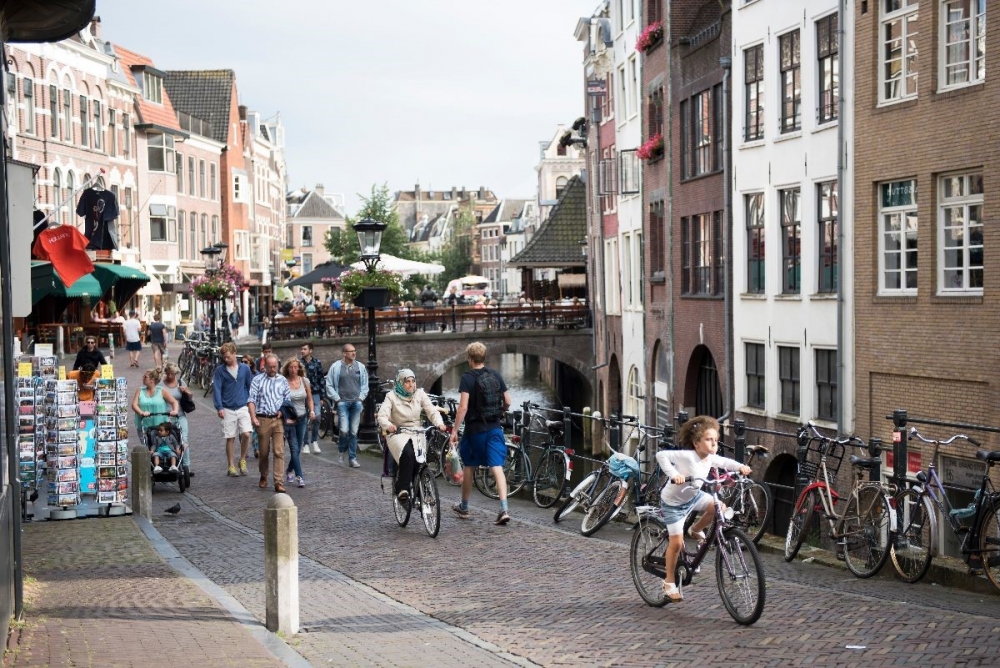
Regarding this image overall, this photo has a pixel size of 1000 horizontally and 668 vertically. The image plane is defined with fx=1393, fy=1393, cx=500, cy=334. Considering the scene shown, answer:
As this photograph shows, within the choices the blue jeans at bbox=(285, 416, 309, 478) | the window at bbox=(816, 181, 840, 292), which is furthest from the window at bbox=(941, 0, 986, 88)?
the blue jeans at bbox=(285, 416, 309, 478)

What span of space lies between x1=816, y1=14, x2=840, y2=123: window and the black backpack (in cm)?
1257

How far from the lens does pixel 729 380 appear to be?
2952 cm

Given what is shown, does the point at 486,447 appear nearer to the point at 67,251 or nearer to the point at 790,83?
the point at 67,251

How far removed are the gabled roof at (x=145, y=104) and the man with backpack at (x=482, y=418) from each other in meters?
44.2

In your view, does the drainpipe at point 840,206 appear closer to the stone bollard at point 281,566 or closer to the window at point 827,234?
the window at point 827,234

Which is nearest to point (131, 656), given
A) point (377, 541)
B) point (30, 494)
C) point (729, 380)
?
point (377, 541)

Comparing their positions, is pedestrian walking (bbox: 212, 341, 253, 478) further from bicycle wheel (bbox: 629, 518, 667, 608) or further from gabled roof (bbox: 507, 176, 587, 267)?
gabled roof (bbox: 507, 176, 587, 267)

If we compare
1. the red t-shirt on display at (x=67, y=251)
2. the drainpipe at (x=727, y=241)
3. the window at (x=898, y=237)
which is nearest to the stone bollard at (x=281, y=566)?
the red t-shirt on display at (x=67, y=251)

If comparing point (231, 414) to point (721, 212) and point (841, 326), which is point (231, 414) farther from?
point (721, 212)

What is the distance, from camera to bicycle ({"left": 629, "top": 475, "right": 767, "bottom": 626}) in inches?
359

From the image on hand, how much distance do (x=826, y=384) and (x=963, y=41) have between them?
7227mm

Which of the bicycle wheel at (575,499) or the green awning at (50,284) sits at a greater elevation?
the green awning at (50,284)

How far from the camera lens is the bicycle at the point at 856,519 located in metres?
11.8

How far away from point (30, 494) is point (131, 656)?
6956mm
